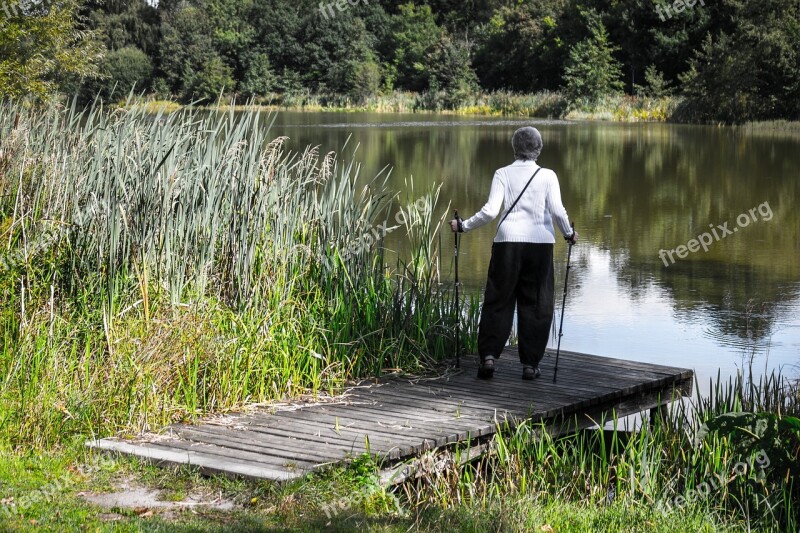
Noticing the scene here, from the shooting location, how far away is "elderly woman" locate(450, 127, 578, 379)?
6.54 metres

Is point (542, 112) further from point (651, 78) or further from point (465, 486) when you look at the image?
point (465, 486)

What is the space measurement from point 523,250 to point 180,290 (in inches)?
80.3

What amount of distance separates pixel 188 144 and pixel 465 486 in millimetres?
3150

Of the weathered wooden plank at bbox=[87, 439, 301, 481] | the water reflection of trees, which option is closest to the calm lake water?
the water reflection of trees

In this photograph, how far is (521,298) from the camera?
6754mm

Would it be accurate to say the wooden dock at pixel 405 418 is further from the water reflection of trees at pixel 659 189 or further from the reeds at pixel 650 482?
the water reflection of trees at pixel 659 189

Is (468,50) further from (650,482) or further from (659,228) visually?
(650,482)

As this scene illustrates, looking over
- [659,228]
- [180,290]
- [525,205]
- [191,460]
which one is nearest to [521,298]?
[525,205]

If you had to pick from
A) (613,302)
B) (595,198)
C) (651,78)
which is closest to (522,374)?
(613,302)

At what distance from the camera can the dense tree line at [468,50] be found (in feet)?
137

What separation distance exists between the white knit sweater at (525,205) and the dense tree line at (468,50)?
3534cm

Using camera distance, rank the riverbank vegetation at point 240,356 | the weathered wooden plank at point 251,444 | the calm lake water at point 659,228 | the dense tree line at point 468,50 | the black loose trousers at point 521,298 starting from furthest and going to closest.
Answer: the dense tree line at point 468,50, the calm lake water at point 659,228, the black loose trousers at point 521,298, the weathered wooden plank at point 251,444, the riverbank vegetation at point 240,356

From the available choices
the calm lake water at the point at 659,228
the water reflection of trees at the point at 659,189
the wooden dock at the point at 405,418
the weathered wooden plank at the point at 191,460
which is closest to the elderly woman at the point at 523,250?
the wooden dock at the point at 405,418

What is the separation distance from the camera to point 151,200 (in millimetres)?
6559
